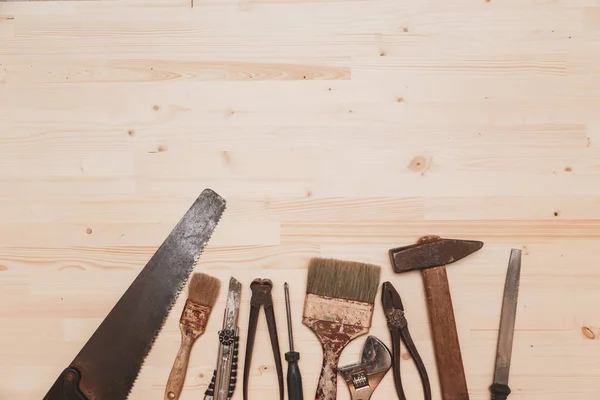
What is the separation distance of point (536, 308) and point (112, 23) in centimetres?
162

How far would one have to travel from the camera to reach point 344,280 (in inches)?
58.4

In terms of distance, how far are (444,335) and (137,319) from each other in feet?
3.00

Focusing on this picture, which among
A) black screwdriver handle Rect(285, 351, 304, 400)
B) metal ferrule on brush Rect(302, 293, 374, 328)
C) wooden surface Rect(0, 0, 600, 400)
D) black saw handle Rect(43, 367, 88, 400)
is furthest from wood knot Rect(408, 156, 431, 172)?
black saw handle Rect(43, 367, 88, 400)

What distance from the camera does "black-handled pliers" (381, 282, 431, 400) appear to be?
56.6 inches

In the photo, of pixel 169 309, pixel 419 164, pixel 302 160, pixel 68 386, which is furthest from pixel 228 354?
pixel 419 164

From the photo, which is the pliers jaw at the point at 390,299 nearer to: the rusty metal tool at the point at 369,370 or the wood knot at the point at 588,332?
the rusty metal tool at the point at 369,370

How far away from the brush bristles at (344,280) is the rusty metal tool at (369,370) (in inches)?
5.5

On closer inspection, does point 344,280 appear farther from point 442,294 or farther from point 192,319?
point 192,319

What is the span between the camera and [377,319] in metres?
1.50

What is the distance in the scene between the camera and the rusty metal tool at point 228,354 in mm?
1426

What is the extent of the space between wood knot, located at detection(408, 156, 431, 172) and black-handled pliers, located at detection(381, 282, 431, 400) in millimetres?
387

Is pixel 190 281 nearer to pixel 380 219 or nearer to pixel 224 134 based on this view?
pixel 224 134

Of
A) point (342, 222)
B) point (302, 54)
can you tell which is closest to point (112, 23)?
point (302, 54)

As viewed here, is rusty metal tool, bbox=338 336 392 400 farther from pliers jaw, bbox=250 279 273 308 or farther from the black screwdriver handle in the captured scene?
pliers jaw, bbox=250 279 273 308
